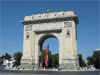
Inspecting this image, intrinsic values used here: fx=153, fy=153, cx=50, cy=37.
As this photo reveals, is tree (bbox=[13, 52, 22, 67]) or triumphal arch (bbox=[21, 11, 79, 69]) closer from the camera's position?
triumphal arch (bbox=[21, 11, 79, 69])

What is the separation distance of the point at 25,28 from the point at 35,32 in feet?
9.80

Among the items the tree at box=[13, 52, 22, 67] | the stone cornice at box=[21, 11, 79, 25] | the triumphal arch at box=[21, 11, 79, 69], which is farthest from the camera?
the tree at box=[13, 52, 22, 67]

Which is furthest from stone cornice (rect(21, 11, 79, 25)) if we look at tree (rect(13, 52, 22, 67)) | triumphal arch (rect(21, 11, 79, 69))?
tree (rect(13, 52, 22, 67))

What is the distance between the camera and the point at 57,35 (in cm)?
3716

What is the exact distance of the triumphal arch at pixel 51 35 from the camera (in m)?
34.8

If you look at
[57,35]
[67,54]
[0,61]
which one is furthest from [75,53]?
[0,61]

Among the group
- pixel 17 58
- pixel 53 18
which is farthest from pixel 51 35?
pixel 17 58

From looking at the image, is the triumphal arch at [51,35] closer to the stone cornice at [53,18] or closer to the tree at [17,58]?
the stone cornice at [53,18]

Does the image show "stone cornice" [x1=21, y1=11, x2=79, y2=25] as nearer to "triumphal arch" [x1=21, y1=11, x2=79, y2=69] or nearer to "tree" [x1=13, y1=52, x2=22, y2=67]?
"triumphal arch" [x1=21, y1=11, x2=79, y2=69]

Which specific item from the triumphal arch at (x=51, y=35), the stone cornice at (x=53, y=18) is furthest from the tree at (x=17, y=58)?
the stone cornice at (x=53, y=18)

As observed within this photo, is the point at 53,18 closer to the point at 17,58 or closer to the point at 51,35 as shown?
the point at 51,35

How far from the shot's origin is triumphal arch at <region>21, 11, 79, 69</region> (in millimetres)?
34791

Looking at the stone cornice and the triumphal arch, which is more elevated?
the stone cornice

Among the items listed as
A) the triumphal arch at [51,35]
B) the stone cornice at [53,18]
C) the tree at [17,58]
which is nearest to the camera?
the triumphal arch at [51,35]
